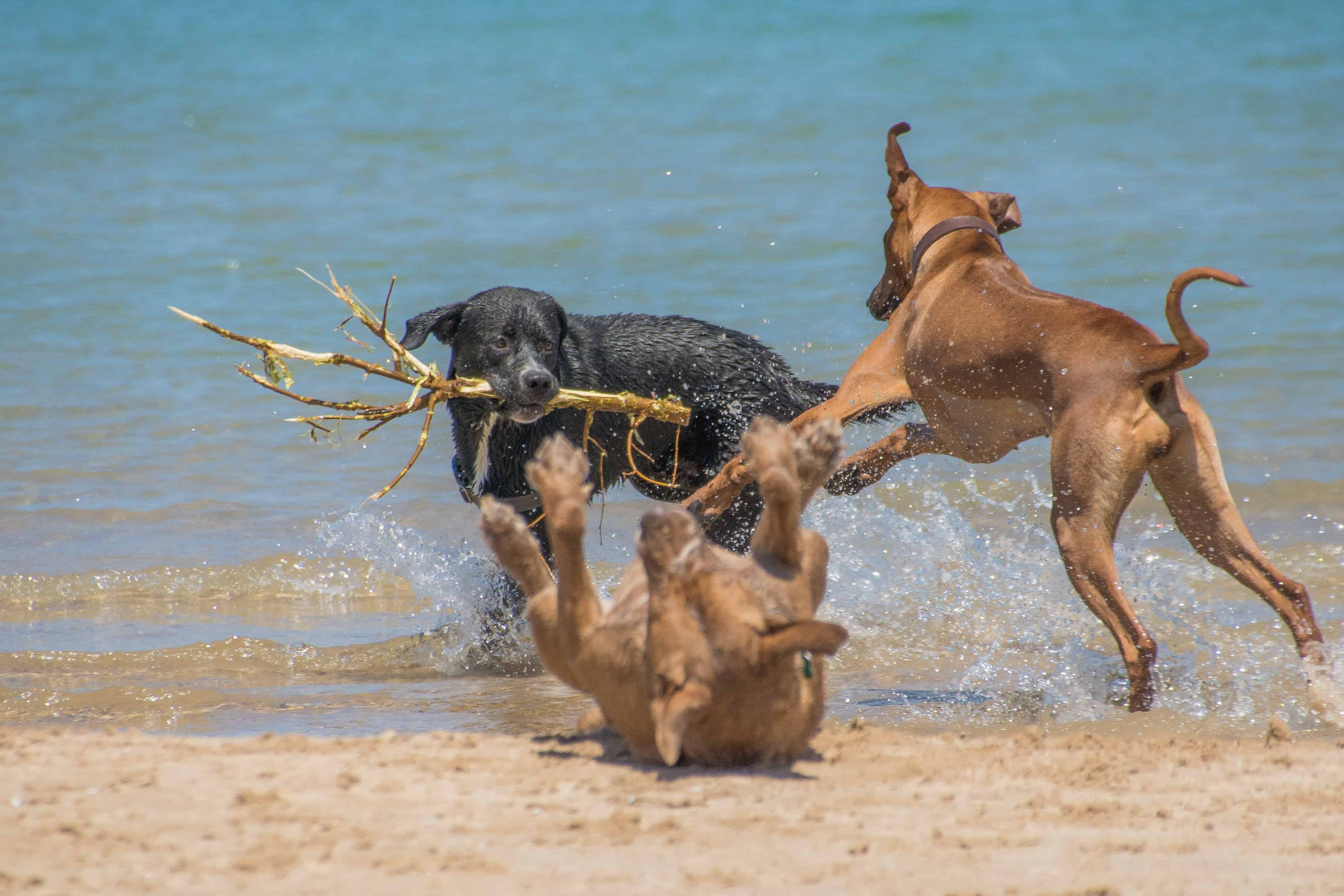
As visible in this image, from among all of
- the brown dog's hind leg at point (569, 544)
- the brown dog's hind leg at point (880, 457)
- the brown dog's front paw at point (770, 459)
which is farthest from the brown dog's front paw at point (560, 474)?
the brown dog's hind leg at point (880, 457)

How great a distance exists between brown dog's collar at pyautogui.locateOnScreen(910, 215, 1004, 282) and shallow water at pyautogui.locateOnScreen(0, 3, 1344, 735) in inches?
57.0

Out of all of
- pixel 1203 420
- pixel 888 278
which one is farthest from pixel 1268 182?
pixel 1203 420

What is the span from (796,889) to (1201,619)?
12.6 feet

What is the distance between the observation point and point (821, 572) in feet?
11.6

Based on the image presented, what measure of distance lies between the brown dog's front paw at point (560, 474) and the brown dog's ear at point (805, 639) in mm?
635

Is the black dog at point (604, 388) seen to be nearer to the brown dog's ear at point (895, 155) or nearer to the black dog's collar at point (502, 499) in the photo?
the black dog's collar at point (502, 499)

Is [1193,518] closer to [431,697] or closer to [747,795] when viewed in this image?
[747,795]

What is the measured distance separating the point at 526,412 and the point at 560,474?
2.32 meters

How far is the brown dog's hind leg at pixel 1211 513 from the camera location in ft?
15.0

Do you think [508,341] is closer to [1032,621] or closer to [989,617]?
[989,617]

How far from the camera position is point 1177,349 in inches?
173

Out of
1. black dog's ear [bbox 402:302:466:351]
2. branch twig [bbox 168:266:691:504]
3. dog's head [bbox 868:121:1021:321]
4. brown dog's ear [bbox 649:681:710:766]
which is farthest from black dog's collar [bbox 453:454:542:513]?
brown dog's ear [bbox 649:681:710:766]

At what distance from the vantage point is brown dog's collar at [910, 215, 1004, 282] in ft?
18.9

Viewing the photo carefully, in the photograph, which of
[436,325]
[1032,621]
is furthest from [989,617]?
[436,325]
